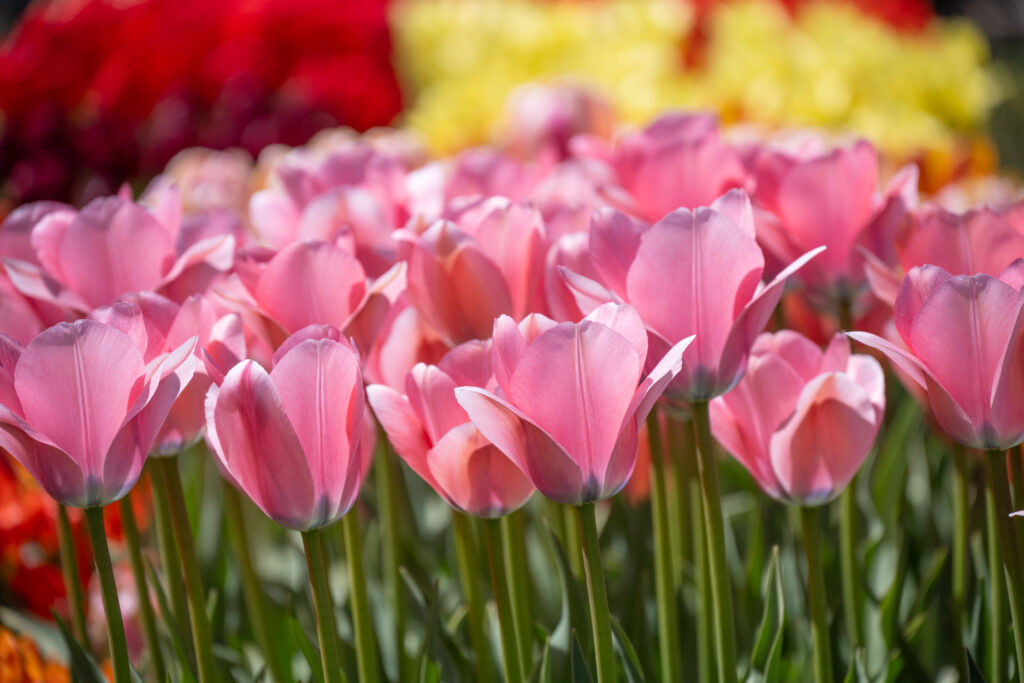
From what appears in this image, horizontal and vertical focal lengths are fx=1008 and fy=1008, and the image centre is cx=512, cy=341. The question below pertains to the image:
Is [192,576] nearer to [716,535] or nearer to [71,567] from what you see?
[71,567]

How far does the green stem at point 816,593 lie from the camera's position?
72 cm

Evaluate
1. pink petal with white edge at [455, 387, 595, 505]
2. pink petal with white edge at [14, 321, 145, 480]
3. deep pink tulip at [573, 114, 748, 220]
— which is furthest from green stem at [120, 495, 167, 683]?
deep pink tulip at [573, 114, 748, 220]

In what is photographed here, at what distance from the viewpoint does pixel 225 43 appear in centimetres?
331

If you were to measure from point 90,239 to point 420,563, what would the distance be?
0.48 m

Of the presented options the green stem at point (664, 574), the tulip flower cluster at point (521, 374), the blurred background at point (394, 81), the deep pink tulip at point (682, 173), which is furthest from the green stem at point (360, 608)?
the blurred background at point (394, 81)

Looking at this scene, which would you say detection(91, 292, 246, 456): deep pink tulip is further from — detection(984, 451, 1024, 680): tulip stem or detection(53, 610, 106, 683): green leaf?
detection(984, 451, 1024, 680): tulip stem

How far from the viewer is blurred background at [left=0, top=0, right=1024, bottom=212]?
2469 millimetres

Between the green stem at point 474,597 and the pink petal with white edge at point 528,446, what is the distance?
8.8 inches

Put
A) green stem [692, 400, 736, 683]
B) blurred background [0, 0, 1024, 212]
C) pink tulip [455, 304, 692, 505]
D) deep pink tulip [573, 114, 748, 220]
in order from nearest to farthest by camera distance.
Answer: pink tulip [455, 304, 692, 505] < green stem [692, 400, 736, 683] < deep pink tulip [573, 114, 748, 220] < blurred background [0, 0, 1024, 212]

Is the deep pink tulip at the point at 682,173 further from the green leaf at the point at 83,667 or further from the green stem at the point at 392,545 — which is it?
the green leaf at the point at 83,667

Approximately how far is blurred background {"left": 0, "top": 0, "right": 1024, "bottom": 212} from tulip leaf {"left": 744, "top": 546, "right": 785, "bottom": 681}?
3.63 feet

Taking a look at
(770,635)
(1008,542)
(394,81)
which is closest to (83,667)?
(770,635)

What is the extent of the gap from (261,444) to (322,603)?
0.35 feet

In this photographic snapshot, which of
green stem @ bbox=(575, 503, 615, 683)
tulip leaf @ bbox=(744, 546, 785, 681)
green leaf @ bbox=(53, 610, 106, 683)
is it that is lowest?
tulip leaf @ bbox=(744, 546, 785, 681)
